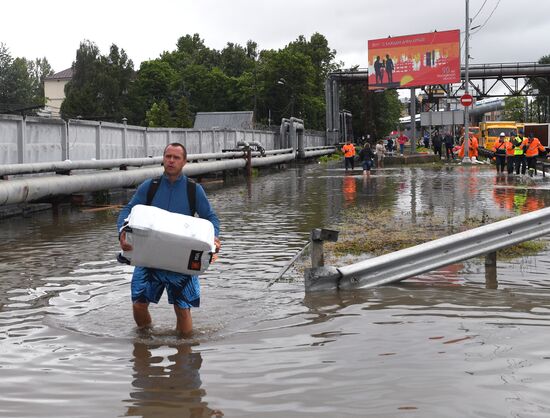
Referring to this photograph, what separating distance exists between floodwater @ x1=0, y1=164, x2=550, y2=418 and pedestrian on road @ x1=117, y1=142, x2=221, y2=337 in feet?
0.94

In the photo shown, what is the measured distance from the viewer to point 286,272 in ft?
30.4

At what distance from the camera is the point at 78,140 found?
20.3 m

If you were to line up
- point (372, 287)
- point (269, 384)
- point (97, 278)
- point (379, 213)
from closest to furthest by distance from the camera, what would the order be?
1. point (269, 384)
2. point (372, 287)
3. point (97, 278)
4. point (379, 213)

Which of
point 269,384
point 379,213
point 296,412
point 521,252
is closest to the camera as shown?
point 296,412

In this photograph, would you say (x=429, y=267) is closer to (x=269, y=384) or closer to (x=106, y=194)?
(x=269, y=384)

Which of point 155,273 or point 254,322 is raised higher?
point 155,273

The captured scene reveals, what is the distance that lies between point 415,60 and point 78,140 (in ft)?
135

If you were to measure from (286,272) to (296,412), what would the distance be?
4774 millimetres

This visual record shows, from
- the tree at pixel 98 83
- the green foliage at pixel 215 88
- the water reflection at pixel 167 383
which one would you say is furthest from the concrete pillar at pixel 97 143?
the tree at pixel 98 83

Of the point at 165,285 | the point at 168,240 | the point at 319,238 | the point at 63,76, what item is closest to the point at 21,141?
the point at 319,238

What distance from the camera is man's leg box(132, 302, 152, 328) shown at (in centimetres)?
635

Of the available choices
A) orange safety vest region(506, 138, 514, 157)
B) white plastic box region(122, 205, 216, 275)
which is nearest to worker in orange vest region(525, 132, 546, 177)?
orange safety vest region(506, 138, 514, 157)

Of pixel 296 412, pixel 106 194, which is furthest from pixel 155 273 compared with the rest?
pixel 106 194

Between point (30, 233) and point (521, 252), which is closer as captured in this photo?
point (521, 252)
